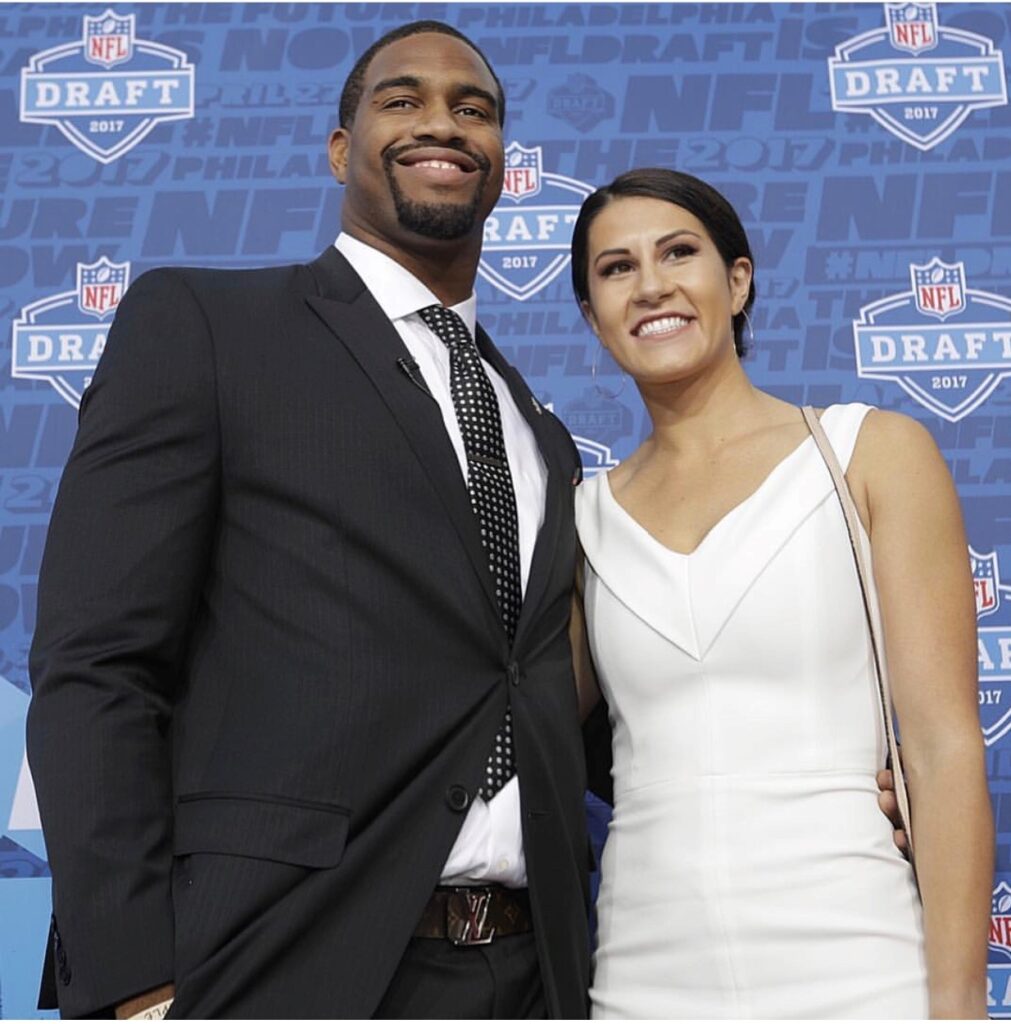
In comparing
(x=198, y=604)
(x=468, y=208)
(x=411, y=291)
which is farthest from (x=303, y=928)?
(x=468, y=208)

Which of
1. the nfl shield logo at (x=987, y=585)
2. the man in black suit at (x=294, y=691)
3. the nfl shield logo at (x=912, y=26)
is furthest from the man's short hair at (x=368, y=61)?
the nfl shield logo at (x=987, y=585)

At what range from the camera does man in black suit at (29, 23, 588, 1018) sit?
4.91ft

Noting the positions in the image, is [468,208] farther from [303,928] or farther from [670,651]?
[303,928]

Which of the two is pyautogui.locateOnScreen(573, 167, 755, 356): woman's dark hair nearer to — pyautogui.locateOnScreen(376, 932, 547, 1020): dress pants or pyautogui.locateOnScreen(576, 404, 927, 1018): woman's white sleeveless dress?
pyautogui.locateOnScreen(576, 404, 927, 1018): woman's white sleeveless dress

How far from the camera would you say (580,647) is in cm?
202

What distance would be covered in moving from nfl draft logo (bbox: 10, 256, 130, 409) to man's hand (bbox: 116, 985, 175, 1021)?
1.49 meters

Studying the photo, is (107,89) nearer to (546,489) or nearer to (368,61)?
(368,61)

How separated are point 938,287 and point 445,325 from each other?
1255 millimetres

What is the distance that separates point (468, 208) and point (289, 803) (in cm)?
97

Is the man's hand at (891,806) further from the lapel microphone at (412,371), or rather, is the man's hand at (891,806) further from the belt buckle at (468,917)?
the lapel microphone at (412,371)

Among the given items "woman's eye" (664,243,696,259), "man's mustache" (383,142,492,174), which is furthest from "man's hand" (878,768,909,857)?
"man's mustache" (383,142,492,174)

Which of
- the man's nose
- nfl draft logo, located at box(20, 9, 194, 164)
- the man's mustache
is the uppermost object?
nfl draft logo, located at box(20, 9, 194, 164)

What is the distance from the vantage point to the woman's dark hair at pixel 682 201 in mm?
A: 2070

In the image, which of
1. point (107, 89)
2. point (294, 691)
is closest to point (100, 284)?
point (107, 89)
